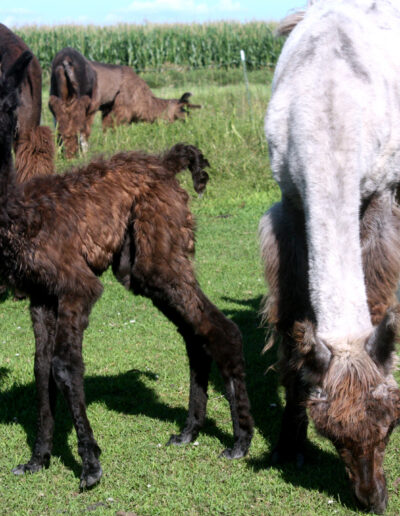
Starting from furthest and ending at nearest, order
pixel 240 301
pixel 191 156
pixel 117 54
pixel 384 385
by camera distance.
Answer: pixel 117 54 → pixel 240 301 → pixel 191 156 → pixel 384 385

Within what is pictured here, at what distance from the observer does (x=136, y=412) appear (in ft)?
15.8

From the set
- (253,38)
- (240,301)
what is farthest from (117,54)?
(240,301)

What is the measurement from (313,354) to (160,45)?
101 ft

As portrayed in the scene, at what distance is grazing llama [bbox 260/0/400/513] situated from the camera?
3219mm

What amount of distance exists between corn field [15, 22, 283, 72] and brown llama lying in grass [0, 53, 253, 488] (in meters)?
27.9

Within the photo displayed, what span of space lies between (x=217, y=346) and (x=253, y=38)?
3097cm

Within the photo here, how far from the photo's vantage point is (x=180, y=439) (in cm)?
429

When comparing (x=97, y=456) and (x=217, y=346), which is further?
(x=217, y=346)

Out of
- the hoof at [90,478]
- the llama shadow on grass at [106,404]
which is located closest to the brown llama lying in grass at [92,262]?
the hoof at [90,478]

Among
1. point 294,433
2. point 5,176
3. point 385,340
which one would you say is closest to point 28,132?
point 5,176

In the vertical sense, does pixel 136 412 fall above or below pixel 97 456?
below

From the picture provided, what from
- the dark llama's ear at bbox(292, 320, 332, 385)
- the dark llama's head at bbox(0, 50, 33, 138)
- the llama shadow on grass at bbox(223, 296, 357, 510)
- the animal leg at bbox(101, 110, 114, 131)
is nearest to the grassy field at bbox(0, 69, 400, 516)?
the llama shadow on grass at bbox(223, 296, 357, 510)

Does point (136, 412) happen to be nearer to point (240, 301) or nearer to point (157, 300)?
point (157, 300)

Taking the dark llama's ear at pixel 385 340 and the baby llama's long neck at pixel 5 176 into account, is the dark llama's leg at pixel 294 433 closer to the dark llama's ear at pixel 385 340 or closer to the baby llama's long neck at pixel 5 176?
the dark llama's ear at pixel 385 340
